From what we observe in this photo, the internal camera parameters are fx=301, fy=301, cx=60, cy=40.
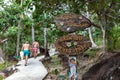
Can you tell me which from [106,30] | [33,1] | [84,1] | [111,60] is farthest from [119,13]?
[111,60]

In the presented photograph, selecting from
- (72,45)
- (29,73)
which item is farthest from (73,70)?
(29,73)

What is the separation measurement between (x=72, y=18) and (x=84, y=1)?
3.26m

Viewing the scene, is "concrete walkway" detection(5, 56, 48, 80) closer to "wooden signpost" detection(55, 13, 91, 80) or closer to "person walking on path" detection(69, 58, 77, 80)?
"person walking on path" detection(69, 58, 77, 80)

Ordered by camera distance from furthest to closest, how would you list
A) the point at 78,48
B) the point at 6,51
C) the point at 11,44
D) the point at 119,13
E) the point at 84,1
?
1. the point at 11,44
2. the point at 6,51
3. the point at 119,13
4. the point at 84,1
5. the point at 78,48

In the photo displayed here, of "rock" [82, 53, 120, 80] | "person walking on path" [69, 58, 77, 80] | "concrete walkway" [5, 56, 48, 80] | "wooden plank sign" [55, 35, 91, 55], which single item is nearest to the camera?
"rock" [82, 53, 120, 80]

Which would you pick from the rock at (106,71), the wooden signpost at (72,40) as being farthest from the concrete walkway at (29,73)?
the wooden signpost at (72,40)

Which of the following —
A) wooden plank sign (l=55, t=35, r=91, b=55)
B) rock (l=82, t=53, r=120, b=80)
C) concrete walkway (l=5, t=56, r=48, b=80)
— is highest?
concrete walkway (l=5, t=56, r=48, b=80)

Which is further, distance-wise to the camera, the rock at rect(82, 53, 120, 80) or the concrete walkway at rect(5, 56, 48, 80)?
the concrete walkway at rect(5, 56, 48, 80)

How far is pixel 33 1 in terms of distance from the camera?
1223cm

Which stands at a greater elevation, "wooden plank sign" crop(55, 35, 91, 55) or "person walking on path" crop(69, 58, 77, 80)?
"wooden plank sign" crop(55, 35, 91, 55)

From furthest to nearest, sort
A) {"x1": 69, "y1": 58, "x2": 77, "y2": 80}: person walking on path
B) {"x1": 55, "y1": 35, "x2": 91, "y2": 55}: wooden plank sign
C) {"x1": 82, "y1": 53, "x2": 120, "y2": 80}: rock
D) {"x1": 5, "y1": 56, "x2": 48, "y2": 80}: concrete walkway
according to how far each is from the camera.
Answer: {"x1": 5, "y1": 56, "x2": 48, "y2": 80}: concrete walkway → {"x1": 69, "y1": 58, "x2": 77, "y2": 80}: person walking on path → {"x1": 55, "y1": 35, "x2": 91, "y2": 55}: wooden plank sign → {"x1": 82, "y1": 53, "x2": 120, "y2": 80}: rock

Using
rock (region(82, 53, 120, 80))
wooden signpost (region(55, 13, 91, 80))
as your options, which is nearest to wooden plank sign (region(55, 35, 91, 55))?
wooden signpost (region(55, 13, 91, 80))

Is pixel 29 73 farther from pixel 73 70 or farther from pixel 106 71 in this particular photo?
pixel 106 71

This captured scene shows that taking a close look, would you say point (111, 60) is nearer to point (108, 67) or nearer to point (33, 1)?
point (108, 67)
